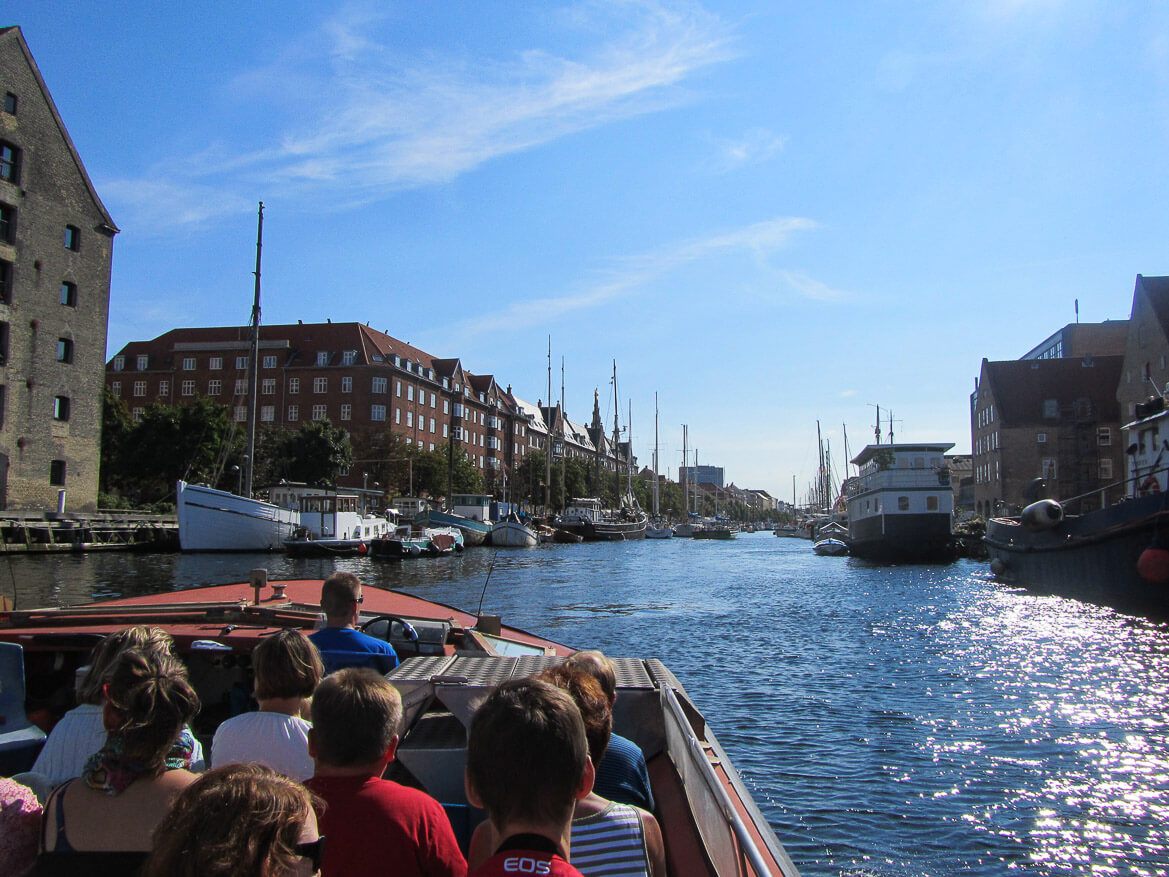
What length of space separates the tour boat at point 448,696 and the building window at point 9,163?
129 feet

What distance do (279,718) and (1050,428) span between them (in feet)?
235

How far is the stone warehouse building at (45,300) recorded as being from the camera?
38.9 m

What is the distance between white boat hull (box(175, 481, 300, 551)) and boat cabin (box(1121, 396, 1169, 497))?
38.6 metres

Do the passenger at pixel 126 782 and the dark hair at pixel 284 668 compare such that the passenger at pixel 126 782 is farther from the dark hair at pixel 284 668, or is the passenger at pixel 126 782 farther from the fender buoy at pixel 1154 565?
the fender buoy at pixel 1154 565

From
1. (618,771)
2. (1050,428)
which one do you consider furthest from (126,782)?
(1050,428)

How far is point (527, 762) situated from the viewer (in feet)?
7.27

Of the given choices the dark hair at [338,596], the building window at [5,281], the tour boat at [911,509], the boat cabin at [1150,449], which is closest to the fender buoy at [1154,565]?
the boat cabin at [1150,449]

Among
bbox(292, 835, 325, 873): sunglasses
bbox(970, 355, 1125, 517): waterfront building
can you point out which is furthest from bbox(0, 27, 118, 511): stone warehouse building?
bbox(970, 355, 1125, 517): waterfront building

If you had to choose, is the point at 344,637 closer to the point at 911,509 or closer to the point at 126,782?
the point at 126,782

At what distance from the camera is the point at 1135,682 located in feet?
44.7

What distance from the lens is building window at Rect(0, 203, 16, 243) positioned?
128ft

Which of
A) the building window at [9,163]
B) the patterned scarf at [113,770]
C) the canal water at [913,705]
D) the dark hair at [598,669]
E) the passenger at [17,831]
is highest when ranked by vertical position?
the building window at [9,163]

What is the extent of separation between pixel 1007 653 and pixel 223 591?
1408 centimetres

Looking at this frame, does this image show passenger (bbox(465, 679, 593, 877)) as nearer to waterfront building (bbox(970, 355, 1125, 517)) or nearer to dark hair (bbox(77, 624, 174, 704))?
dark hair (bbox(77, 624, 174, 704))
